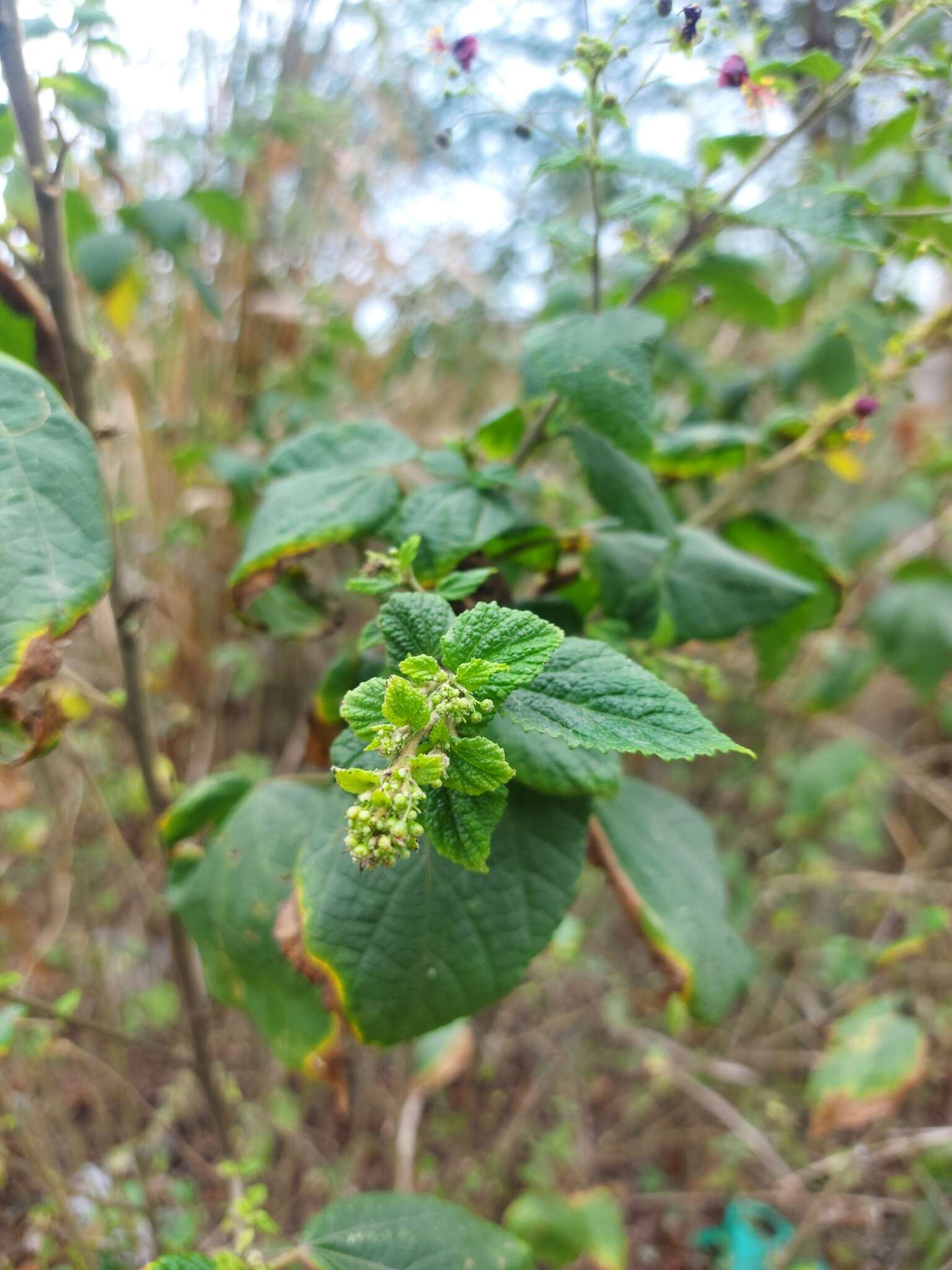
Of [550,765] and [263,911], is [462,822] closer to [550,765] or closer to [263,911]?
[550,765]

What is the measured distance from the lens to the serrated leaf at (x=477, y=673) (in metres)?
0.36

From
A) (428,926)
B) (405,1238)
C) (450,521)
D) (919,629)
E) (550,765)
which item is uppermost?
(450,521)

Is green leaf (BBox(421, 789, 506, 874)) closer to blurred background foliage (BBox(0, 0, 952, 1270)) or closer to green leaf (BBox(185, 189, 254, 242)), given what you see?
blurred background foliage (BBox(0, 0, 952, 1270))

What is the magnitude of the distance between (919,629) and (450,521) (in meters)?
1.10

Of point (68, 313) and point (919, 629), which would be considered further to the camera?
point (919, 629)

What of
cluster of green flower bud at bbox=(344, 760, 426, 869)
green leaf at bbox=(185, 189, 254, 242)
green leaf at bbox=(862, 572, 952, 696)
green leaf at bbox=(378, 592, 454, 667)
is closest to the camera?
cluster of green flower bud at bbox=(344, 760, 426, 869)

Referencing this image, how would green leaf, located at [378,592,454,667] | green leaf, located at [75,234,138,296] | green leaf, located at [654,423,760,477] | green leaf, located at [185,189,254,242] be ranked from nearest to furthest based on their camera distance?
green leaf, located at [378,592,454,667]
green leaf, located at [654,423,760,477]
green leaf, located at [75,234,138,296]
green leaf, located at [185,189,254,242]

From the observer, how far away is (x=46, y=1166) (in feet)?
2.69

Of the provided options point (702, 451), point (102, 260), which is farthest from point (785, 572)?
point (102, 260)

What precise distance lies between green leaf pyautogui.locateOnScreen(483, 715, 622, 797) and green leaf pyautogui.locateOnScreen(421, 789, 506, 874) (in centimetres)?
8

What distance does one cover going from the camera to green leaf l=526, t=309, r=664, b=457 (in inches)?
21.6

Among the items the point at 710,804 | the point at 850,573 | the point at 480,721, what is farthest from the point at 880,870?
the point at 480,721

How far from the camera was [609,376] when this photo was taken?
0.55 m

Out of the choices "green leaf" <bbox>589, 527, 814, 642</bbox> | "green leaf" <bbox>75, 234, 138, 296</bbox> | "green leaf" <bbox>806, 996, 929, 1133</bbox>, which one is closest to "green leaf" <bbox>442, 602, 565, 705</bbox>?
"green leaf" <bbox>589, 527, 814, 642</bbox>
